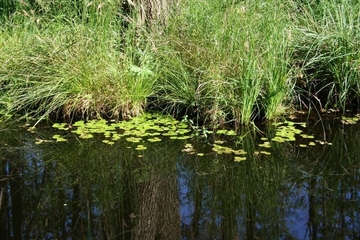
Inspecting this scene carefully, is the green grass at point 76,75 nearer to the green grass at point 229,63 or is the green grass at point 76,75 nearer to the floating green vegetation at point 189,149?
the green grass at point 229,63

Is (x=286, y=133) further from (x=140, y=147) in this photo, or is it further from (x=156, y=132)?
(x=140, y=147)

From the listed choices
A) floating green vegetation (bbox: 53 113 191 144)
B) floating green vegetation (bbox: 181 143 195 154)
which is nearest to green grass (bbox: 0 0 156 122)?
floating green vegetation (bbox: 53 113 191 144)

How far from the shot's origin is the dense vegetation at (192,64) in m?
5.42

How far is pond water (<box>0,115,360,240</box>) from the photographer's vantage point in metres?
3.69

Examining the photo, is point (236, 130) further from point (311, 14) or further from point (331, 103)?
point (311, 14)

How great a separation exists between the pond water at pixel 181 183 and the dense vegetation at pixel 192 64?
1.05 feet

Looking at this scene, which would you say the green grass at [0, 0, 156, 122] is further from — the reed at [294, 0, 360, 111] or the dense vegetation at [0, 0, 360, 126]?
the reed at [294, 0, 360, 111]

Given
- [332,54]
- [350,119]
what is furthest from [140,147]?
[332,54]

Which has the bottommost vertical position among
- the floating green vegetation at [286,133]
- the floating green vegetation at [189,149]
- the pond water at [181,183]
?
the pond water at [181,183]

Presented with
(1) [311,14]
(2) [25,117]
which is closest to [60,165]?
(2) [25,117]

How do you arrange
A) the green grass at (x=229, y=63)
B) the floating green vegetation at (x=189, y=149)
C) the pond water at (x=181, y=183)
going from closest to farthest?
the pond water at (x=181, y=183), the floating green vegetation at (x=189, y=149), the green grass at (x=229, y=63)

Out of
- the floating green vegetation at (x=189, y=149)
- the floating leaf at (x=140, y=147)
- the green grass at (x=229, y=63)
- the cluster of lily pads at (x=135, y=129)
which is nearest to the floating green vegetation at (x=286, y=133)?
the green grass at (x=229, y=63)

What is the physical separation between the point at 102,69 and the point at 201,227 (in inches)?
96.6

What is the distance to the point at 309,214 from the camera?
3.83 meters
